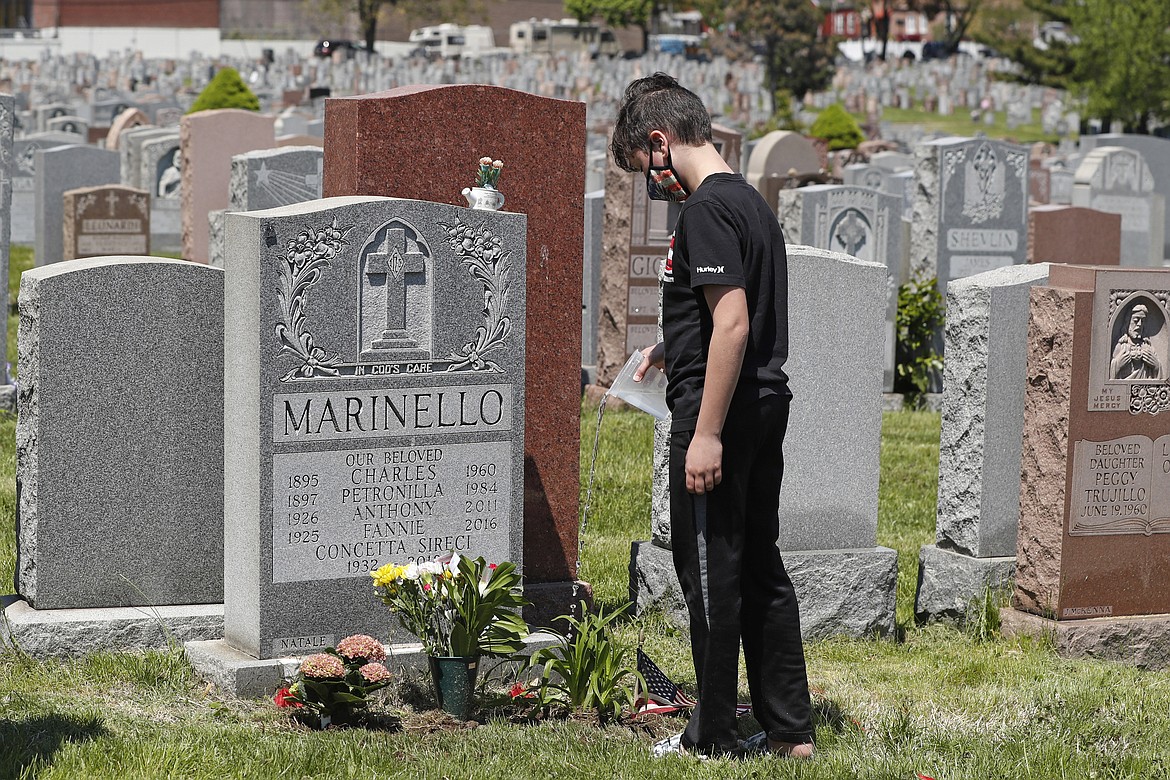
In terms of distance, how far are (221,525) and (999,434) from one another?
3363 millimetres

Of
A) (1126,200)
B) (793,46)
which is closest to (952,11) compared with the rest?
(793,46)

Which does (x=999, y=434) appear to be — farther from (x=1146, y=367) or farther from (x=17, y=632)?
(x=17, y=632)

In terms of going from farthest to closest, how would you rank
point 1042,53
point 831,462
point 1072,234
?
1. point 1042,53
2. point 1072,234
3. point 831,462

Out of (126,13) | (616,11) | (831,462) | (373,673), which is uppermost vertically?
(616,11)

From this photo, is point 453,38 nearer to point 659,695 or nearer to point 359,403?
point 359,403

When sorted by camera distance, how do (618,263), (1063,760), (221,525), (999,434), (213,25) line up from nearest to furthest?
(1063,760) < (221,525) < (999,434) < (618,263) < (213,25)

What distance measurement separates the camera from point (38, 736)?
4.25 metres

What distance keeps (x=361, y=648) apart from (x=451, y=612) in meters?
0.33

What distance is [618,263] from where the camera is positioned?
36.8 ft

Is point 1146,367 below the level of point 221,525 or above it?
above

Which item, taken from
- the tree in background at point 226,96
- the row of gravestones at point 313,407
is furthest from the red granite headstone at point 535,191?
the tree in background at point 226,96

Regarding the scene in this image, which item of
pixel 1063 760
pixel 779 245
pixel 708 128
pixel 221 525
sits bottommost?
pixel 1063 760

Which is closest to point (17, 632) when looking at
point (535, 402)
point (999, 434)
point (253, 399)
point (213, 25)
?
point (253, 399)

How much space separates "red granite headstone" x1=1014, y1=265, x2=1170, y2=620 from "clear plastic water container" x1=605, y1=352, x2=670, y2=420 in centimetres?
183
